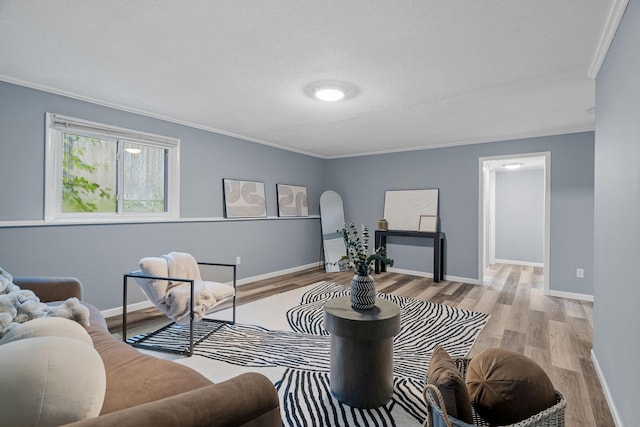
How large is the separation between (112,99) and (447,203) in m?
4.80

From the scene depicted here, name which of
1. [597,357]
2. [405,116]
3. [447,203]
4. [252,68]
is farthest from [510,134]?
[252,68]

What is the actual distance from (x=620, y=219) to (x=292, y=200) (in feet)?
14.9

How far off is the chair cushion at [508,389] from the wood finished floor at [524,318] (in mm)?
794

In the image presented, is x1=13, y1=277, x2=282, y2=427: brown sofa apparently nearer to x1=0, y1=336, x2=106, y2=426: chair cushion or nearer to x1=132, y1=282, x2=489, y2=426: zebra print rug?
x1=0, y1=336, x2=106, y2=426: chair cushion

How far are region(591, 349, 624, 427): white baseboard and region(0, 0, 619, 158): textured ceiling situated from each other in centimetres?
222

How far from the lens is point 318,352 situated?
2.56 meters

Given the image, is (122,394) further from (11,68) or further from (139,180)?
(139,180)

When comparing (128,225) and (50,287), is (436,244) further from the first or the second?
(50,287)

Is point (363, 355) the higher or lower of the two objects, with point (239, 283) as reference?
higher

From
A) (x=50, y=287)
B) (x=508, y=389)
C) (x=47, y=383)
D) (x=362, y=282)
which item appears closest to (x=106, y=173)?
(x=50, y=287)

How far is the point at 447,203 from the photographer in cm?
525

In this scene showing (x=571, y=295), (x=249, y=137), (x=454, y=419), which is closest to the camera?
(x=454, y=419)

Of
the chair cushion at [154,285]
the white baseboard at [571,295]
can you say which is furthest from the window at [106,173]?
the white baseboard at [571,295]

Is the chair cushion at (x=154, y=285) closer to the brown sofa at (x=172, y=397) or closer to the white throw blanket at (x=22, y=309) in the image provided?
the white throw blanket at (x=22, y=309)
